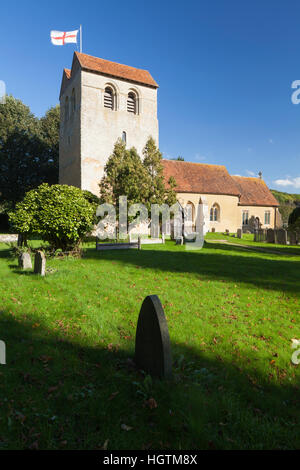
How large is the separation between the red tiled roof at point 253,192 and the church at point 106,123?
4.73m

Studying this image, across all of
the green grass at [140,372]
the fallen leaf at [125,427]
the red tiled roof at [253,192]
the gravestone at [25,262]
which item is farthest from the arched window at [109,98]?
the fallen leaf at [125,427]

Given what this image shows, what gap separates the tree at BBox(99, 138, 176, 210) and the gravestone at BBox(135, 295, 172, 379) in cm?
1973

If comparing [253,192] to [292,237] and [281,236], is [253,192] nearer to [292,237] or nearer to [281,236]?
[281,236]

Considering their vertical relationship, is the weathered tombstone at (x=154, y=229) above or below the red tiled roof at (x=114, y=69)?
below

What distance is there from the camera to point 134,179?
2320 centimetres

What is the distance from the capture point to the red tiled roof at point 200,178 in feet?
114

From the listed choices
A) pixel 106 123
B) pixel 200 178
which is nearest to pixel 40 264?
pixel 106 123

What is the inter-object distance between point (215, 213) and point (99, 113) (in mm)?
19374

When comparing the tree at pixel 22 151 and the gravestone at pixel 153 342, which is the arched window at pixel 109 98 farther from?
the gravestone at pixel 153 342

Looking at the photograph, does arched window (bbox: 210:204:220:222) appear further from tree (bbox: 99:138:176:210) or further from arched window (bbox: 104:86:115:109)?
arched window (bbox: 104:86:115:109)

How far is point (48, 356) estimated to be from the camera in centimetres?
409

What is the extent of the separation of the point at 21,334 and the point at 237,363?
3.67 metres

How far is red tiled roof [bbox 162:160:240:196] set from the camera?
3469 cm
